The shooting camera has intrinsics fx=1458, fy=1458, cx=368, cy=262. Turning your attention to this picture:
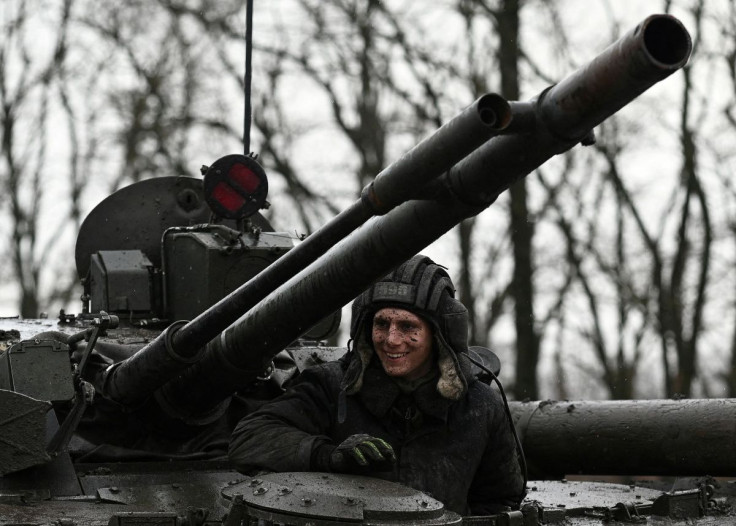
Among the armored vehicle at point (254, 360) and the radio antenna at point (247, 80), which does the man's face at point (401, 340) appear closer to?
the armored vehicle at point (254, 360)

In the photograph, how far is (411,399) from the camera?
Answer: 22.3ft

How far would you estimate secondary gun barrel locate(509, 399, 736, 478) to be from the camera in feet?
27.0

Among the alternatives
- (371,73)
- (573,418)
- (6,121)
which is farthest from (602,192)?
(573,418)

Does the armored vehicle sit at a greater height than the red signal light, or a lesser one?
lesser

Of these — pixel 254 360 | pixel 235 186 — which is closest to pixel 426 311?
pixel 254 360

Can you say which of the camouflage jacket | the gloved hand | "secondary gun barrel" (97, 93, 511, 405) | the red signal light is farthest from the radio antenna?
the gloved hand

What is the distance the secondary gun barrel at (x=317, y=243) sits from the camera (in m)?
4.89

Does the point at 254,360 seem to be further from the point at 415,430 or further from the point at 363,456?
the point at 363,456

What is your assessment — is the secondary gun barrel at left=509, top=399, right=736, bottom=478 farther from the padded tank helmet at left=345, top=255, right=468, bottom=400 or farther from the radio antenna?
the radio antenna

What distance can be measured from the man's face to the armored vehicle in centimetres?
48

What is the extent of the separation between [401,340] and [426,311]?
18cm

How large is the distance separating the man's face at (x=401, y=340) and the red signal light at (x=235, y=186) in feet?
5.71

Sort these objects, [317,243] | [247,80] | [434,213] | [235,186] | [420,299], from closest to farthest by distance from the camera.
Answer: [434,213] → [317,243] → [420,299] → [235,186] → [247,80]

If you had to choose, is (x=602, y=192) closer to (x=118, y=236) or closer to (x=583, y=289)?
(x=583, y=289)
